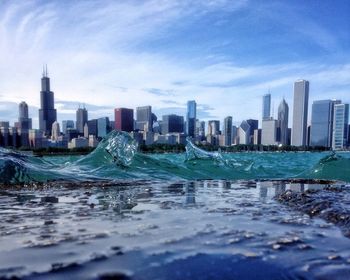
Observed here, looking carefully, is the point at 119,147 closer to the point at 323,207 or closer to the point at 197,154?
the point at 197,154

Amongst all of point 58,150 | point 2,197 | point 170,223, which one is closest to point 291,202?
point 170,223

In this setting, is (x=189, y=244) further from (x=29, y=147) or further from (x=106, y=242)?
(x=29, y=147)

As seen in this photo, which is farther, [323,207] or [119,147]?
[119,147]

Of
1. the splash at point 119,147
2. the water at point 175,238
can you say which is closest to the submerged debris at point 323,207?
the water at point 175,238

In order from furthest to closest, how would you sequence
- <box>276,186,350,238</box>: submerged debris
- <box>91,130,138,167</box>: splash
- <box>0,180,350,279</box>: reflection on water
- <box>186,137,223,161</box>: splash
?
<box>186,137,223,161</box>: splash, <box>91,130,138,167</box>: splash, <box>276,186,350,238</box>: submerged debris, <box>0,180,350,279</box>: reflection on water

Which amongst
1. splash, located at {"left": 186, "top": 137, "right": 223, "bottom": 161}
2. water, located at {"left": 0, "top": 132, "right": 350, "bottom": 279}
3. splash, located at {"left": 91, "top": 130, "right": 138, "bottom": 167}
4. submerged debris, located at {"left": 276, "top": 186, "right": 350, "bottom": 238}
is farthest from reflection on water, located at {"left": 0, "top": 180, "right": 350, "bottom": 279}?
splash, located at {"left": 186, "top": 137, "right": 223, "bottom": 161}

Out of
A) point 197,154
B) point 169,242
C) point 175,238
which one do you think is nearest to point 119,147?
point 197,154

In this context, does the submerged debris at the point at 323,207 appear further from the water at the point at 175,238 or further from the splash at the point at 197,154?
the splash at the point at 197,154

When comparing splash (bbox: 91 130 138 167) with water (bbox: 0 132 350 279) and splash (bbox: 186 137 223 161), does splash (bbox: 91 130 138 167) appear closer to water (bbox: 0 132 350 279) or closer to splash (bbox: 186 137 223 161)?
splash (bbox: 186 137 223 161)
